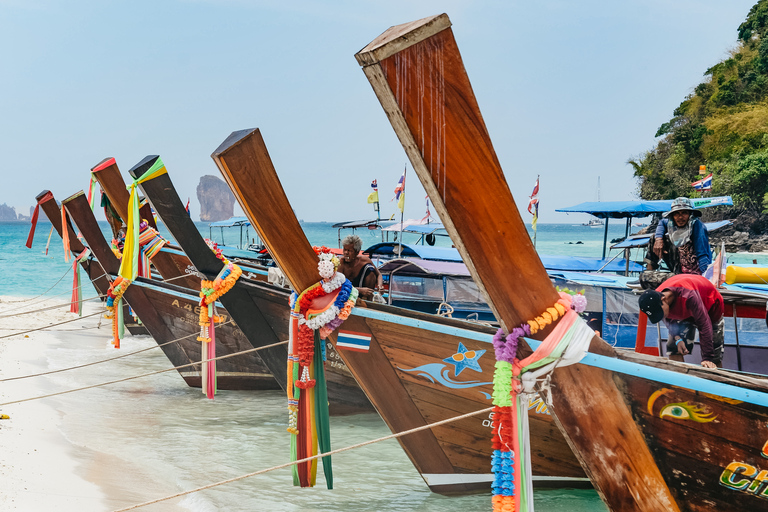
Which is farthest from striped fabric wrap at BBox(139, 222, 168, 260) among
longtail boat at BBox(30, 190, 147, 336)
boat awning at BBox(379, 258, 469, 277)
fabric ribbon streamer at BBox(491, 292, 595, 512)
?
fabric ribbon streamer at BBox(491, 292, 595, 512)

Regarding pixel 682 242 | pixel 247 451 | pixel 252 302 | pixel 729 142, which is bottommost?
pixel 247 451

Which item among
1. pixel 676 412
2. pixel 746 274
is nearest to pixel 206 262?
pixel 676 412

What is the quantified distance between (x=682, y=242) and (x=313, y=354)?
3.27 metres

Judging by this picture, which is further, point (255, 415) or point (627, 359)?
point (255, 415)

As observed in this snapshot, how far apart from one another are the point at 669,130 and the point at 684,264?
44.8 metres

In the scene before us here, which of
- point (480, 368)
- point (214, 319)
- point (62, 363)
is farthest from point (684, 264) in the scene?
point (62, 363)

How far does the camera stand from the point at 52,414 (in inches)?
309

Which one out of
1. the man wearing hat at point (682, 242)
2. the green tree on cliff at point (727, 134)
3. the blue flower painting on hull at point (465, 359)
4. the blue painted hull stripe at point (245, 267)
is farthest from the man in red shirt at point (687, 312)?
the green tree on cliff at point (727, 134)

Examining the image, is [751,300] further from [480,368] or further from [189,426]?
[189,426]

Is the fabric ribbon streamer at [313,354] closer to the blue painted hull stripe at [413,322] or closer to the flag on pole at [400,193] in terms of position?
the blue painted hull stripe at [413,322]

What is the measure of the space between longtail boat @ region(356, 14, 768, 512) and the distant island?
37274 millimetres

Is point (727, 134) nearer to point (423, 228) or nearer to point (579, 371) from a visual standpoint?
point (423, 228)

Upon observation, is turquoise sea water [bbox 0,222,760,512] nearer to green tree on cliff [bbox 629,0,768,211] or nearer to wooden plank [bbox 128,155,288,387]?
wooden plank [bbox 128,155,288,387]

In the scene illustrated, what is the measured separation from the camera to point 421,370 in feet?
14.9
